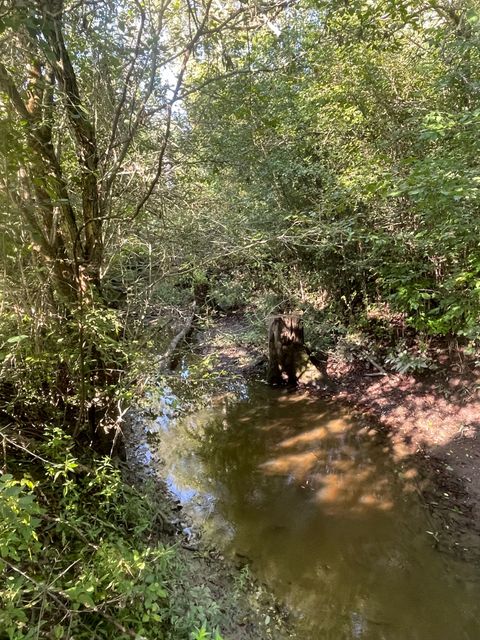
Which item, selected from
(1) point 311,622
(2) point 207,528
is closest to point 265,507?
(2) point 207,528

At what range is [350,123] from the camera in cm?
573

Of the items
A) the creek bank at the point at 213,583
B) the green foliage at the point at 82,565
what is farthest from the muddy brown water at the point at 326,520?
the green foliage at the point at 82,565

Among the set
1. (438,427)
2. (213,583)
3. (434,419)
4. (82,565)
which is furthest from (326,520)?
(82,565)

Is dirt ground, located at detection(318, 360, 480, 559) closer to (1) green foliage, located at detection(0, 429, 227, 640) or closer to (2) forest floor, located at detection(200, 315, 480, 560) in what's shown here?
(2) forest floor, located at detection(200, 315, 480, 560)

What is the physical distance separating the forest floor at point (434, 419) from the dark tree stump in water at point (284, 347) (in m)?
0.38

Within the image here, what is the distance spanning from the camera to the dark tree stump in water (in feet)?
23.5

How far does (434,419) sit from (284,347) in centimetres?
276

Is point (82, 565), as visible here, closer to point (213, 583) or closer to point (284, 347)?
point (213, 583)

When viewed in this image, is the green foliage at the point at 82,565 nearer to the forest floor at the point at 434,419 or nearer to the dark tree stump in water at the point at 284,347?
the forest floor at the point at 434,419

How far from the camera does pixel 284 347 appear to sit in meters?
7.24

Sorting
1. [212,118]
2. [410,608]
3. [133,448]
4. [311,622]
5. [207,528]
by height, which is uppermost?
[212,118]

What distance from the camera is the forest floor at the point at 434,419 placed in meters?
4.09

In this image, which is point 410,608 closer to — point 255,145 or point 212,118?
point 212,118

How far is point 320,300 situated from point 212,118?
15.7ft
